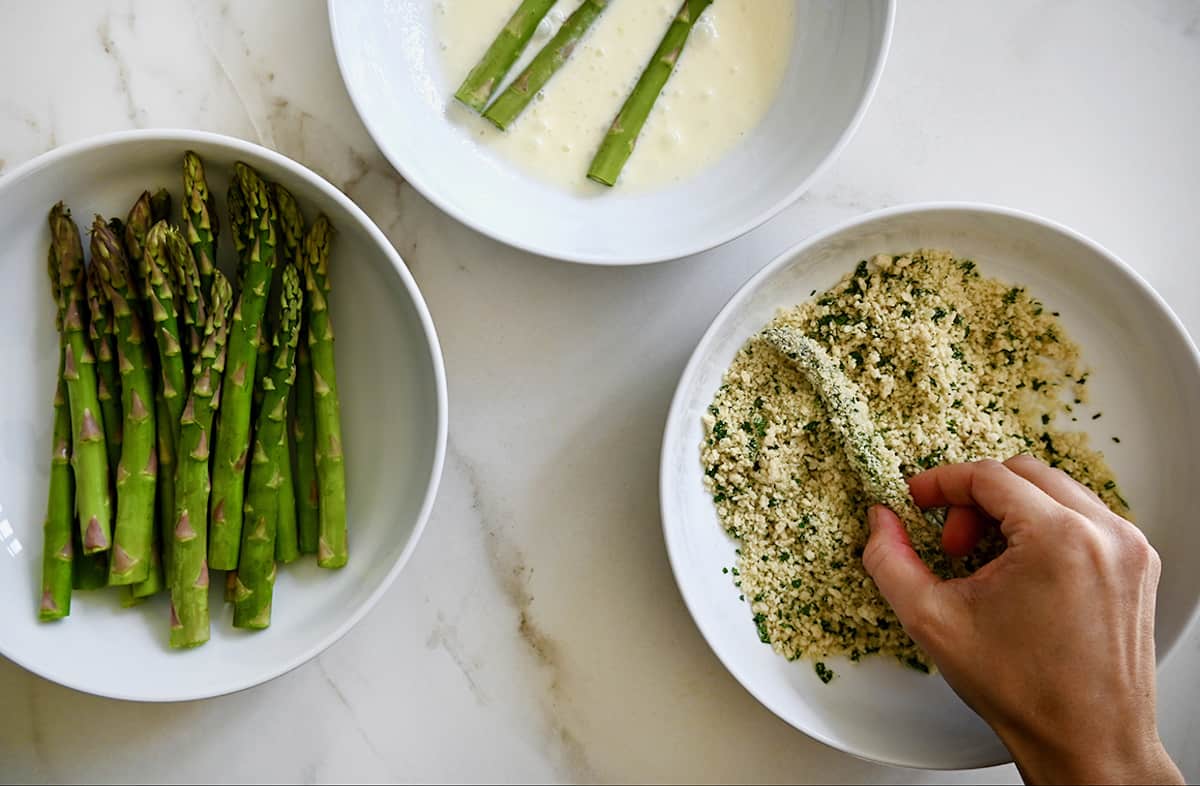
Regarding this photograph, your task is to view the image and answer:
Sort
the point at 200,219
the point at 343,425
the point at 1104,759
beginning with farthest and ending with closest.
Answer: the point at 343,425 → the point at 200,219 → the point at 1104,759

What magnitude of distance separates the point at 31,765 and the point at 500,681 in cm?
62

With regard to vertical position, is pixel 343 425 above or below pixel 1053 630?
below

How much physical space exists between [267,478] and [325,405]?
108 millimetres

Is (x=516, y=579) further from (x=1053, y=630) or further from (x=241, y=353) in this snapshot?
(x=1053, y=630)

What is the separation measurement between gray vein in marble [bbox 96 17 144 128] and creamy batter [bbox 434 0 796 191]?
392 millimetres

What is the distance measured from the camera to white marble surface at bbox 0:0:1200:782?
1141 millimetres

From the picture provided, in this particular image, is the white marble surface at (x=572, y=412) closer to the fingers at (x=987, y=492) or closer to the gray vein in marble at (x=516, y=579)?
the gray vein in marble at (x=516, y=579)

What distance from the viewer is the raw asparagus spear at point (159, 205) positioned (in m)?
1.04

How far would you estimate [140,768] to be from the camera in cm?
117

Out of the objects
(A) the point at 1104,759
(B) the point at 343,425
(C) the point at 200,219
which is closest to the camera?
(A) the point at 1104,759

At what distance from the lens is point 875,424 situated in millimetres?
1074

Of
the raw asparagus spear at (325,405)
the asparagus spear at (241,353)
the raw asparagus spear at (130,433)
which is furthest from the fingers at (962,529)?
the raw asparagus spear at (130,433)

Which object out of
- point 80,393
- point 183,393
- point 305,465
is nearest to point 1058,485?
point 305,465

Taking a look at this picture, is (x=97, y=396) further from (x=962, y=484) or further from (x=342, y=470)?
(x=962, y=484)
